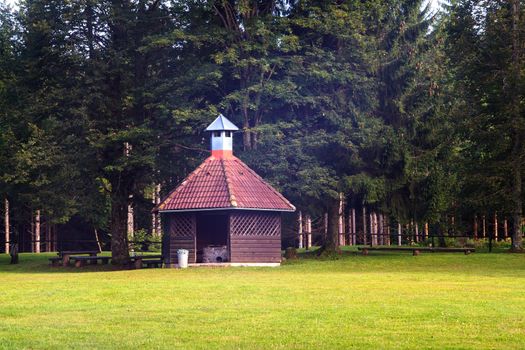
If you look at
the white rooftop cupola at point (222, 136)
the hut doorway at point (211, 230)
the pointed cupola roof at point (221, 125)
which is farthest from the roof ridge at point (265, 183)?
the hut doorway at point (211, 230)

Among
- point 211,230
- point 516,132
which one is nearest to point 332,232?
point 211,230

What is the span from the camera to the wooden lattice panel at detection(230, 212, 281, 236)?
4031 centimetres

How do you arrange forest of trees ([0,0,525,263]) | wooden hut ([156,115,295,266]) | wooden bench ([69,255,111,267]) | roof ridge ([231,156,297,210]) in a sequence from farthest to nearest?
1. wooden bench ([69,255,111,267])
2. forest of trees ([0,0,525,263])
3. roof ridge ([231,156,297,210])
4. wooden hut ([156,115,295,266])

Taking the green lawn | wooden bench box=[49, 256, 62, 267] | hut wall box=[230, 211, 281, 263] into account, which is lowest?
the green lawn

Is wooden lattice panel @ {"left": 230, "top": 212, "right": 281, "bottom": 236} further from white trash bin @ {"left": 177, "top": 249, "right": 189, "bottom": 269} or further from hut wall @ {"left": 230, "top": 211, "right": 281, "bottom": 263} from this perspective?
white trash bin @ {"left": 177, "top": 249, "right": 189, "bottom": 269}

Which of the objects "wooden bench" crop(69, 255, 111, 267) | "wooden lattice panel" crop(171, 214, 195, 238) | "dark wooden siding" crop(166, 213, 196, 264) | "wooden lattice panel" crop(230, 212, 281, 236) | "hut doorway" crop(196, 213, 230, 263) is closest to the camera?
"wooden lattice panel" crop(230, 212, 281, 236)

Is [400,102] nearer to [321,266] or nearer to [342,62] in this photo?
[342,62]

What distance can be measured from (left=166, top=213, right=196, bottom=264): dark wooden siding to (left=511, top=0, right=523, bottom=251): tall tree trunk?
15446mm

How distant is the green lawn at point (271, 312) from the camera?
14.7 m

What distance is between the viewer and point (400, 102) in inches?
1799

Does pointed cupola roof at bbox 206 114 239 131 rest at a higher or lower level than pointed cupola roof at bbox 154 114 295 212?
higher

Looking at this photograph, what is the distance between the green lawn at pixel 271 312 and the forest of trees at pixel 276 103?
13.5 m

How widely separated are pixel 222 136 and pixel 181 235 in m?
5.21

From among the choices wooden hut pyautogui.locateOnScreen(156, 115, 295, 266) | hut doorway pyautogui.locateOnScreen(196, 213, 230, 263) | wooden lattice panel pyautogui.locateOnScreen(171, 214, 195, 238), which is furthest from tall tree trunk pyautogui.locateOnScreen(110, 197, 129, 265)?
wooden lattice panel pyautogui.locateOnScreen(171, 214, 195, 238)
